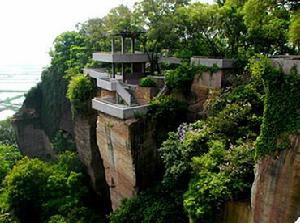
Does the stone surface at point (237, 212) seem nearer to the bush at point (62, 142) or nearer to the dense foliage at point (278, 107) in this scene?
the dense foliage at point (278, 107)

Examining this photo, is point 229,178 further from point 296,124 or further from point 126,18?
point 126,18

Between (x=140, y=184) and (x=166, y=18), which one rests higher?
(x=166, y=18)

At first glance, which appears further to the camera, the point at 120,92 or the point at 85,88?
the point at 85,88

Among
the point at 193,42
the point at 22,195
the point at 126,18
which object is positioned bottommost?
the point at 22,195

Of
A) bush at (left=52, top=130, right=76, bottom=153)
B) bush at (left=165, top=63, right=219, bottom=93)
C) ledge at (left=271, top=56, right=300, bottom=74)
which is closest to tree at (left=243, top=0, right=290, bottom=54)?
ledge at (left=271, top=56, right=300, bottom=74)

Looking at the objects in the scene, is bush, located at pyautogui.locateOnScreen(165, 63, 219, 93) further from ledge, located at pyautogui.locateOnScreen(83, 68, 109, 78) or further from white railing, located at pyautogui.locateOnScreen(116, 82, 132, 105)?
ledge, located at pyautogui.locateOnScreen(83, 68, 109, 78)

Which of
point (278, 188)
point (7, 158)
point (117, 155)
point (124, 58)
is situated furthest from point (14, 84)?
point (278, 188)

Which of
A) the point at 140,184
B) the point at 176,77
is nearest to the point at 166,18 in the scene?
the point at 176,77
